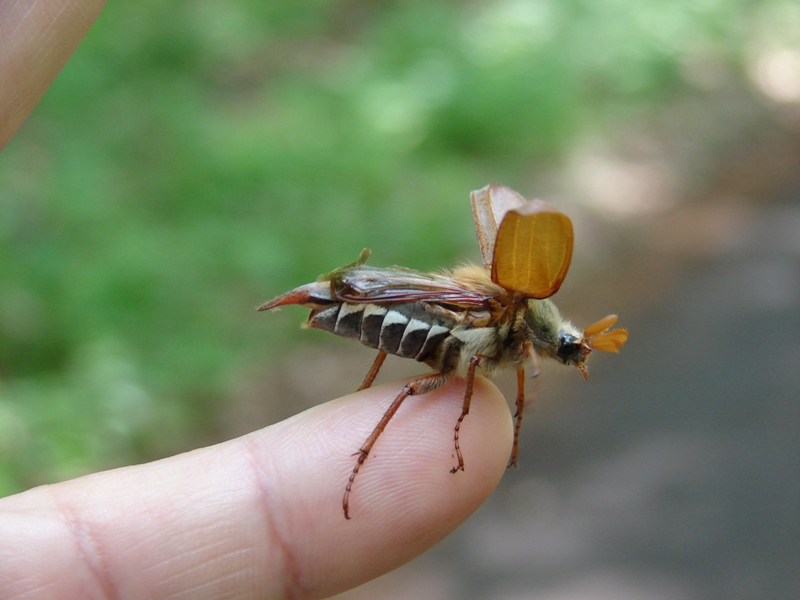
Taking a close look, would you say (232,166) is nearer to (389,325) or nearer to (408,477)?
(389,325)

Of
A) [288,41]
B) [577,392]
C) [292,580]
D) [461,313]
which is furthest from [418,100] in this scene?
[292,580]

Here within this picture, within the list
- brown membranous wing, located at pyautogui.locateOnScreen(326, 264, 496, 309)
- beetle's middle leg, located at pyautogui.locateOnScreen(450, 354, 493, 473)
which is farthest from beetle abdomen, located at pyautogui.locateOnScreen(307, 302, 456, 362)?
beetle's middle leg, located at pyautogui.locateOnScreen(450, 354, 493, 473)

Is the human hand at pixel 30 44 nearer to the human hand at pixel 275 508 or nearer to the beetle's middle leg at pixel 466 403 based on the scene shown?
the human hand at pixel 275 508

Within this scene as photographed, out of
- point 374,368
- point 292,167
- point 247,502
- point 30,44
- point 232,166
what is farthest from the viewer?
point 292,167

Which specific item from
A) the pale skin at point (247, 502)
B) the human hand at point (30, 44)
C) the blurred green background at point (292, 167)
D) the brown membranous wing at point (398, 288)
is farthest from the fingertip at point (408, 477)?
the blurred green background at point (292, 167)

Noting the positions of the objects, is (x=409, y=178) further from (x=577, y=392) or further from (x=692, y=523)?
(x=692, y=523)

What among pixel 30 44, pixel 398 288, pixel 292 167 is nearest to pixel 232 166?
pixel 292 167

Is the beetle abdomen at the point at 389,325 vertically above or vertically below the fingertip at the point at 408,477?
above

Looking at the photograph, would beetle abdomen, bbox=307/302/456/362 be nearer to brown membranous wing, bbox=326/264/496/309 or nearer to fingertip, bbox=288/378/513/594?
brown membranous wing, bbox=326/264/496/309
